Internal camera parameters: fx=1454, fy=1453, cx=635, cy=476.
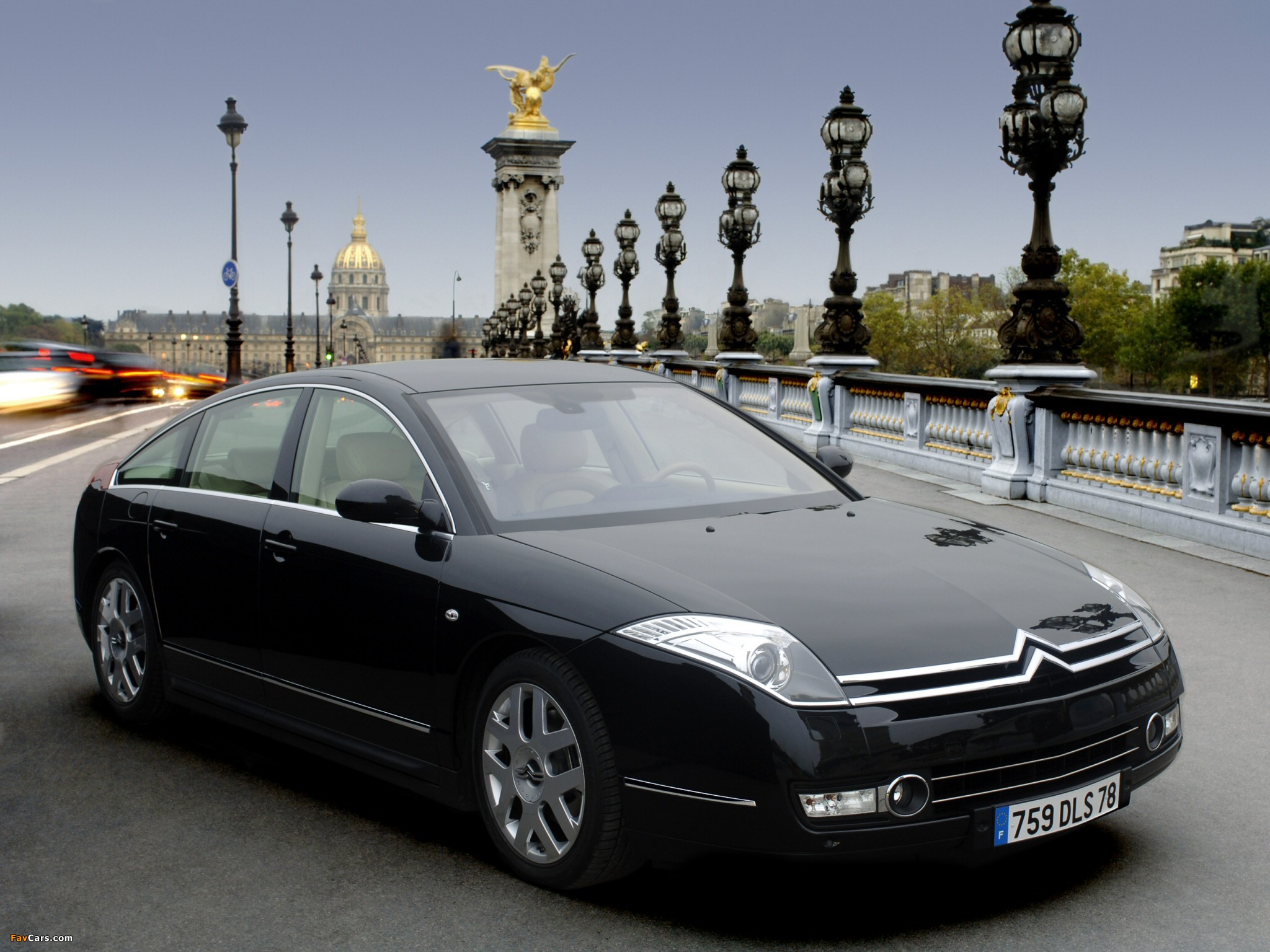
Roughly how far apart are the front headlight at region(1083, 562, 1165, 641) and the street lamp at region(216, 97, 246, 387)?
39903 millimetres

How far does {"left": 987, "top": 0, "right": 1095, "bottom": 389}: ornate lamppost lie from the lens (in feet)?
52.0

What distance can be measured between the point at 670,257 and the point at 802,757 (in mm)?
35534

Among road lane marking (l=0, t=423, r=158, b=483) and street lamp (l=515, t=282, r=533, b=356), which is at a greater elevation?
street lamp (l=515, t=282, r=533, b=356)

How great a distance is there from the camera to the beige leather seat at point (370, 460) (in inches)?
200

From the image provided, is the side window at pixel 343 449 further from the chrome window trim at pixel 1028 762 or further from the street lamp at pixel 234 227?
the street lamp at pixel 234 227

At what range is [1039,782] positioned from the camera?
391cm

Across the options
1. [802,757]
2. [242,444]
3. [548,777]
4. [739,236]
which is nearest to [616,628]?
[548,777]

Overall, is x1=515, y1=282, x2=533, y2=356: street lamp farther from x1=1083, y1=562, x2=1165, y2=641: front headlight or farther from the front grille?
the front grille

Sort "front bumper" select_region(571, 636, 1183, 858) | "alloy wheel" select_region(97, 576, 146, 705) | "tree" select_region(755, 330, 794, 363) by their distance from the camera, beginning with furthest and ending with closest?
1. "tree" select_region(755, 330, 794, 363)
2. "alloy wheel" select_region(97, 576, 146, 705)
3. "front bumper" select_region(571, 636, 1183, 858)

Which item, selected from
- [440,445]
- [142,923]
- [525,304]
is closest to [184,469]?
[440,445]

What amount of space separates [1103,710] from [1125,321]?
136 meters

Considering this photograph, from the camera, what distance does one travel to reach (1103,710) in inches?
158

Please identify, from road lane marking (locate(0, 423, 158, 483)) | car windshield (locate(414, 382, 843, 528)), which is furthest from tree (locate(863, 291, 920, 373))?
car windshield (locate(414, 382, 843, 528))

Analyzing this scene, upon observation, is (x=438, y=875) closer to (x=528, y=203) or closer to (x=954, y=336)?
(x=528, y=203)
